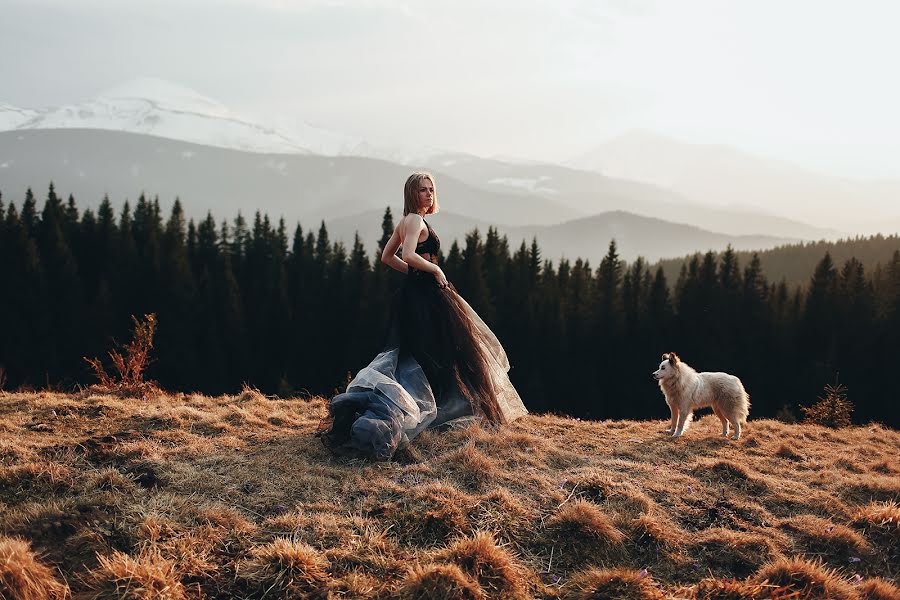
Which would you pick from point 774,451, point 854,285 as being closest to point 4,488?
point 774,451

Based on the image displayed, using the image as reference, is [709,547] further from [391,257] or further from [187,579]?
[391,257]

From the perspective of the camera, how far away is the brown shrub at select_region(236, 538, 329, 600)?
14.3 feet

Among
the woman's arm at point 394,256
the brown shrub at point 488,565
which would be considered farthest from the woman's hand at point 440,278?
the brown shrub at point 488,565

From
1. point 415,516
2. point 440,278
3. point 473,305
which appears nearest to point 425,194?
point 440,278

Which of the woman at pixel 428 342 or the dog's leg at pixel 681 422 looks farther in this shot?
the dog's leg at pixel 681 422

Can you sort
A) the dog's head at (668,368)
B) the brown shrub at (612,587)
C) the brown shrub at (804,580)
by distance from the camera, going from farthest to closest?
the dog's head at (668,368)
the brown shrub at (804,580)
the brown shrub at (612,587)

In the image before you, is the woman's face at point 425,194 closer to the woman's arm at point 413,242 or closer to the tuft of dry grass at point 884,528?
the woman's arm at point 413,242

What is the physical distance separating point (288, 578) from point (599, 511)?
10.5 feet

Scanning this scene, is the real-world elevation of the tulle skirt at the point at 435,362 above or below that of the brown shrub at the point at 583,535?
above

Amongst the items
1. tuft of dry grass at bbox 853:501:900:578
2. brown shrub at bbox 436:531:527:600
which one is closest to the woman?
brown shrub at bbox 436:531:527:600

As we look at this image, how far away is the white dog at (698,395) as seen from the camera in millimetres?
9828

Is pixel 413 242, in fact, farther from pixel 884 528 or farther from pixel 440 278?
pixel 884 528

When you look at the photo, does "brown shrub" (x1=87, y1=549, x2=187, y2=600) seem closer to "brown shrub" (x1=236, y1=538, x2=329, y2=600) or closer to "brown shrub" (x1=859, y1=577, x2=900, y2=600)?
"brown shrub" (x1=236, y1=538, x2=329, y2=600)

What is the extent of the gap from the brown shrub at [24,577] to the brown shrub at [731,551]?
5.48 metres
